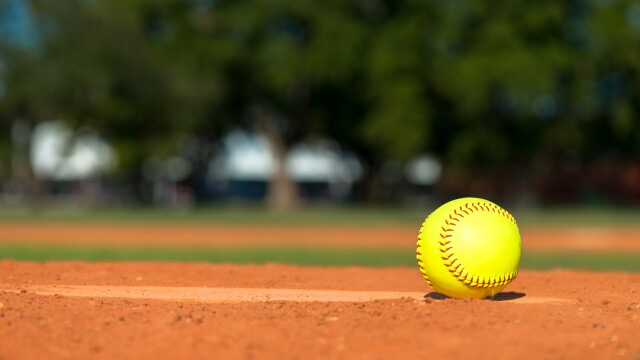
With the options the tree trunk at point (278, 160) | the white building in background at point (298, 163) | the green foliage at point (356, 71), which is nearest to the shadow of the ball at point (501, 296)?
the green foliage at point (356, 71)

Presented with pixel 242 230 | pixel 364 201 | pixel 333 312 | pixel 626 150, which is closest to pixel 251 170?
pixel 364 201

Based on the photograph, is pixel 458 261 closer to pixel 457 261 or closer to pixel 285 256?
pixel 457 261

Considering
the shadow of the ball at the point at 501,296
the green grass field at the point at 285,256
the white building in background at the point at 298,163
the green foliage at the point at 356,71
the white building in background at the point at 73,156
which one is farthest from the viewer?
the white building in background at the point at 298,163

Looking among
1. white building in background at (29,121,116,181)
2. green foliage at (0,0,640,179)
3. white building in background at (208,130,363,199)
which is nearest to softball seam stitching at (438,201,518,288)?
green foliage at (0,0,640,179)

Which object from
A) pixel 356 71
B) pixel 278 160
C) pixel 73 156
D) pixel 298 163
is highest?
pixel 356 71

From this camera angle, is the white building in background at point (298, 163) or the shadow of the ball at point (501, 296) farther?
the white building in background at point (298, 163)

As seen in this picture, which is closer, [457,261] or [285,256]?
[457,261]

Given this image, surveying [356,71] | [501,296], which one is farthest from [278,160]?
[501,296]

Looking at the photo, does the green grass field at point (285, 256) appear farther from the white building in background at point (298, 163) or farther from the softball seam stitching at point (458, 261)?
the white building in background at point (298, 163)
